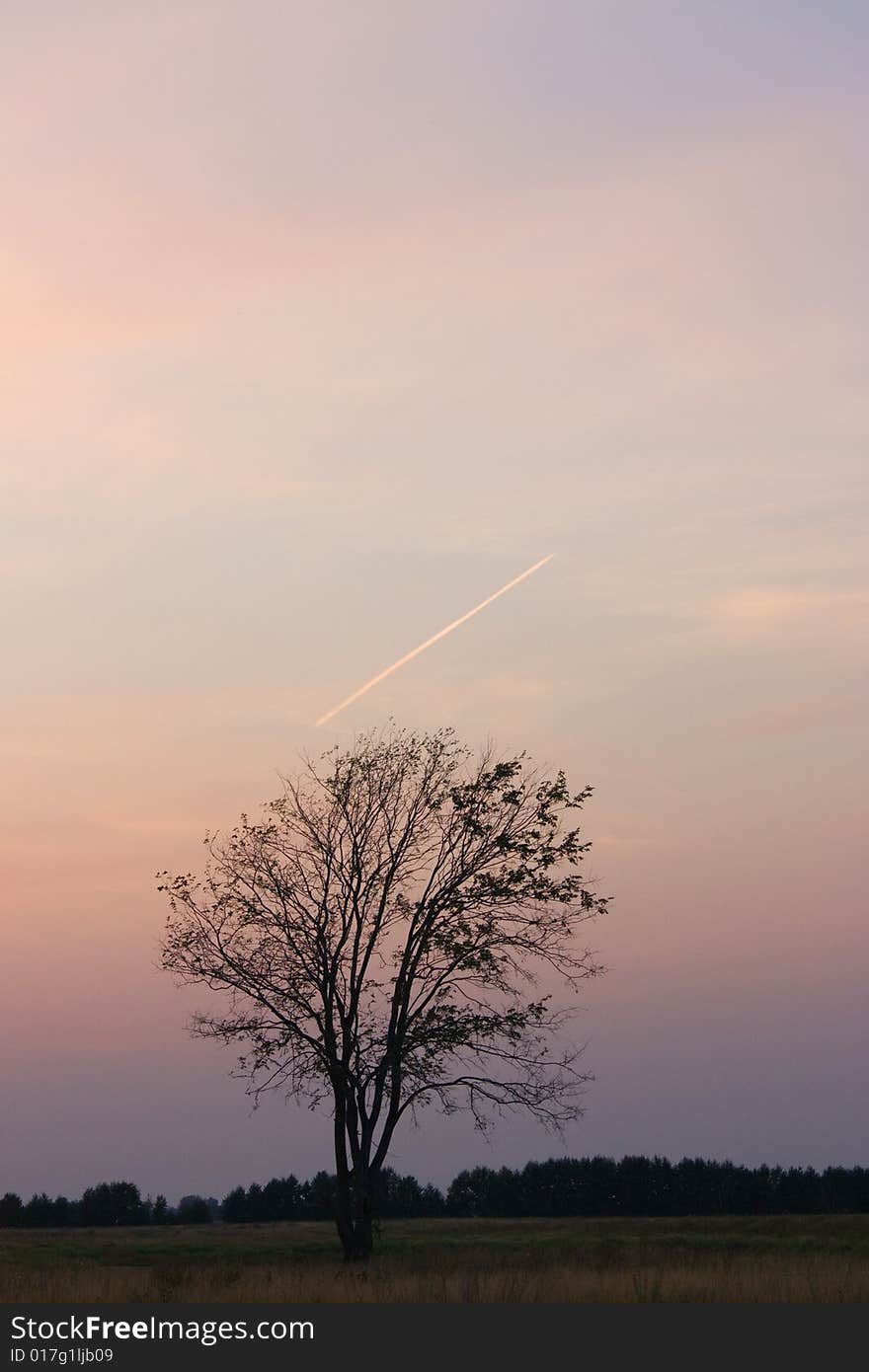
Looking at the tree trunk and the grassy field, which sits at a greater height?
the tree trunk

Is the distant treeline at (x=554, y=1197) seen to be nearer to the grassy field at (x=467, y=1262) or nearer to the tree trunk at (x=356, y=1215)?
the grassy field at (x=467, y=1262)

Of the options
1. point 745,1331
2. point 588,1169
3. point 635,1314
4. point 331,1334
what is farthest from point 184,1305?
point 588,1169

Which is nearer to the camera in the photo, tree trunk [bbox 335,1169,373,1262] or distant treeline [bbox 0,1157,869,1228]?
tree trunk [bbox 335,1169,373,1262]

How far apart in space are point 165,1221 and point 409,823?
37.8 metres

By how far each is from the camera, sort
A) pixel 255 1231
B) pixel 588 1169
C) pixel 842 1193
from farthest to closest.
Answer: pixel 588 1169
pixel 842 1193
pixel 255 1231

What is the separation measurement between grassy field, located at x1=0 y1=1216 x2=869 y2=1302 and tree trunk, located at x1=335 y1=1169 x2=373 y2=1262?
0.94m

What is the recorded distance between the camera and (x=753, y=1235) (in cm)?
4934

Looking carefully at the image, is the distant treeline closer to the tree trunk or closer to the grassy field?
the grassy field

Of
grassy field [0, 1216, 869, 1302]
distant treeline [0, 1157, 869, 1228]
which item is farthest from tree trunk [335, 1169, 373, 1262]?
distant treeline [0, 1157, 869, 1228]

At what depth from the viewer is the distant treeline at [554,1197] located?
71375 millimetres

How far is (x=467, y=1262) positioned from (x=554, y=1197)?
140 ft

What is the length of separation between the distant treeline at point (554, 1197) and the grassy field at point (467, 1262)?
32.1 ft

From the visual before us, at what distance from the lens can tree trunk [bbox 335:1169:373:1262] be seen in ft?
134

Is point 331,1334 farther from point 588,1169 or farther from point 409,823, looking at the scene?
point 588,1169
